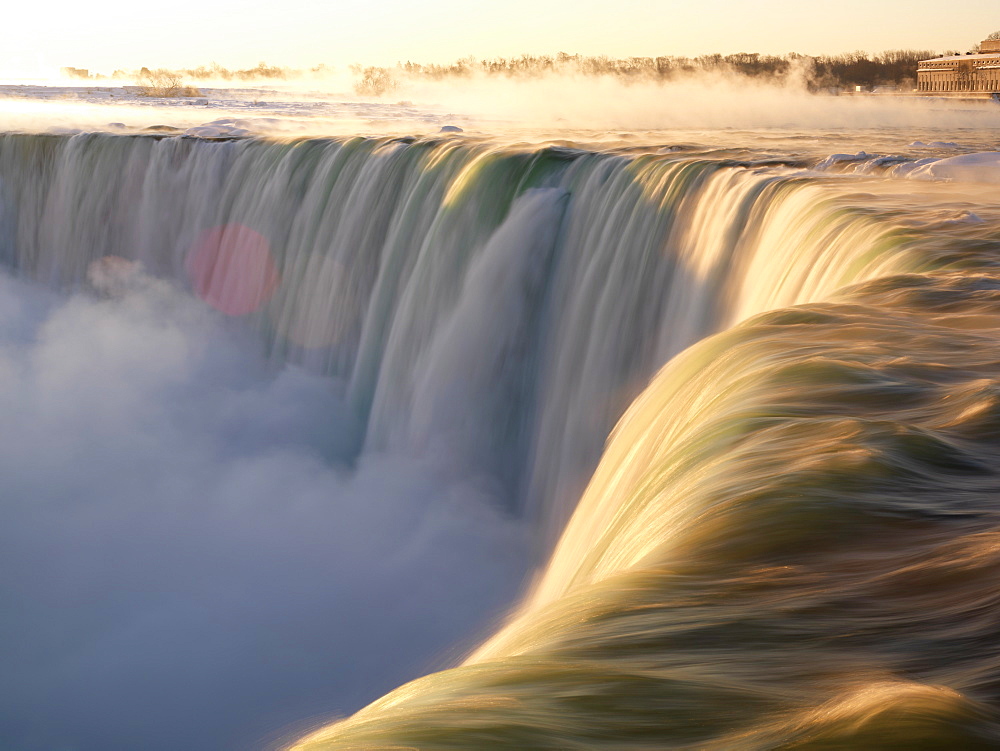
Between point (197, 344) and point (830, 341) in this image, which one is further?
point (197, 344)

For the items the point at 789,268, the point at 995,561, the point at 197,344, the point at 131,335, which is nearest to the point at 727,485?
the point at 995,561

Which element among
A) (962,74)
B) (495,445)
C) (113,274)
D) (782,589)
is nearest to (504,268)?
(495,445)

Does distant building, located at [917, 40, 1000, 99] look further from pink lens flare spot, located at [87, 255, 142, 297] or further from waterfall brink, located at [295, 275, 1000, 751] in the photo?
→ waterfall brink, located at [295, 275, 1000, 751]

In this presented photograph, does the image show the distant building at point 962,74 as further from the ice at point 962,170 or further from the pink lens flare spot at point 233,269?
the pink lens flare spot at point 233,269

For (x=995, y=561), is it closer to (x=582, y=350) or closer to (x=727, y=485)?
(x=727, y=485)

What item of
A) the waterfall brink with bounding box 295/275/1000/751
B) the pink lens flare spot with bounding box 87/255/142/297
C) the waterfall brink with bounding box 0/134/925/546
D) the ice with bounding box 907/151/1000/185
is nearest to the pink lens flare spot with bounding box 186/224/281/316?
the waterfall brink with bounding box 0/134/925/546

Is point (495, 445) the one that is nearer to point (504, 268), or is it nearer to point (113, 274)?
point (504, 268)
